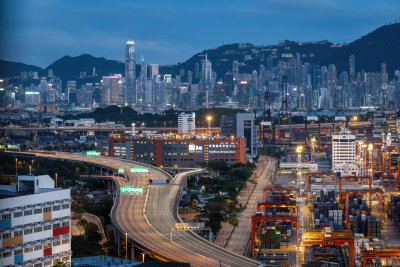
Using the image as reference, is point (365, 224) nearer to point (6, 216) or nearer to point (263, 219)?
point (263, 219)

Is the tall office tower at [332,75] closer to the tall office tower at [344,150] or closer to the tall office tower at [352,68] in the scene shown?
the tall office tower at [352,68]

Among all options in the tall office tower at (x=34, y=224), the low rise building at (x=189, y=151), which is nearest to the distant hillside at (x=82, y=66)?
Answer: the low rise building at (x=189, y=151)

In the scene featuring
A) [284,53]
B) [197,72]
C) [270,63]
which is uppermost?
[284,53]

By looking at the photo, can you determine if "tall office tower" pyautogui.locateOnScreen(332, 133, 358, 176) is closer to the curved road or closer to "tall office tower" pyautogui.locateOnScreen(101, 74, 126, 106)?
the curved road

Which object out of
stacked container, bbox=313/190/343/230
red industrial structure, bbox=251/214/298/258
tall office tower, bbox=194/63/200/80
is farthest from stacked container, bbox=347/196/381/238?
tall office tower, bbox=194/63/200/80

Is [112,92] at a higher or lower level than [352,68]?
lower

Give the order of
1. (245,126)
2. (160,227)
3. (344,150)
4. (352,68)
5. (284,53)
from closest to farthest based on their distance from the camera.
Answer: (160,227)
(344,150)
(245,126)
(352,68)
(284,53)

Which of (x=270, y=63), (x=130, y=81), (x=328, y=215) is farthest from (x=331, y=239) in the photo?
(x=270, y=63)

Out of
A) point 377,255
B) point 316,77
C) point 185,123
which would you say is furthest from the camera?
point 316,77
